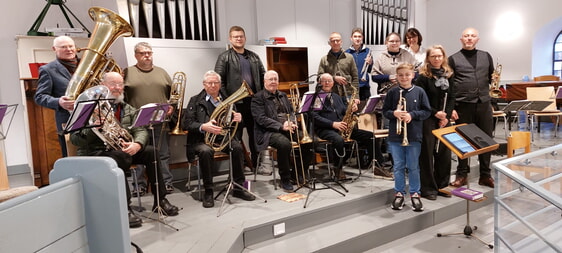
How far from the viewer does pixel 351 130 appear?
15.8 feet

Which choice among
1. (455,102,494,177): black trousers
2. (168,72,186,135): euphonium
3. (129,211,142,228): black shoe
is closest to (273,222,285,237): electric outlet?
(129,211,142,228): black shoe

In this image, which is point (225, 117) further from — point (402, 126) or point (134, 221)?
point (402, 126)

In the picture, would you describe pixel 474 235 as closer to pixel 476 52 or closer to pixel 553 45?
pixel 476 52

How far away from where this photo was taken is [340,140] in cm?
464

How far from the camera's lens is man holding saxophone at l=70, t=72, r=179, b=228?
3.38 metres

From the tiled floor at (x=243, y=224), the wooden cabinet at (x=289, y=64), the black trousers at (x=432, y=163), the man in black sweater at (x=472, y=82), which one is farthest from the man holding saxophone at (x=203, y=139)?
the man in black sweater at (x=472, y=82)

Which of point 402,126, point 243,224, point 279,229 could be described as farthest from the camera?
point 402,126

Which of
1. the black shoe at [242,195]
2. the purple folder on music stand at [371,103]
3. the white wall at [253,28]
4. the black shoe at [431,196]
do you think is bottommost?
the black shoe at [431,196]

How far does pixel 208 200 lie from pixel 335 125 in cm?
165

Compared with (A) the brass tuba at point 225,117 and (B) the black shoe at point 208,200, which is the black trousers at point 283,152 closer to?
(A) the brass tuba at point 225,117

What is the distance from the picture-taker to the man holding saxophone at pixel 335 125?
4.67 m

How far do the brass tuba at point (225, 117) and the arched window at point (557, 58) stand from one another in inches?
369

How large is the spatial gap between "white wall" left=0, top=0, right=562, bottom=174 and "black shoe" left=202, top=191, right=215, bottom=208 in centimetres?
174

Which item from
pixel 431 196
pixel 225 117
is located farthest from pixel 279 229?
pixel 431 196
